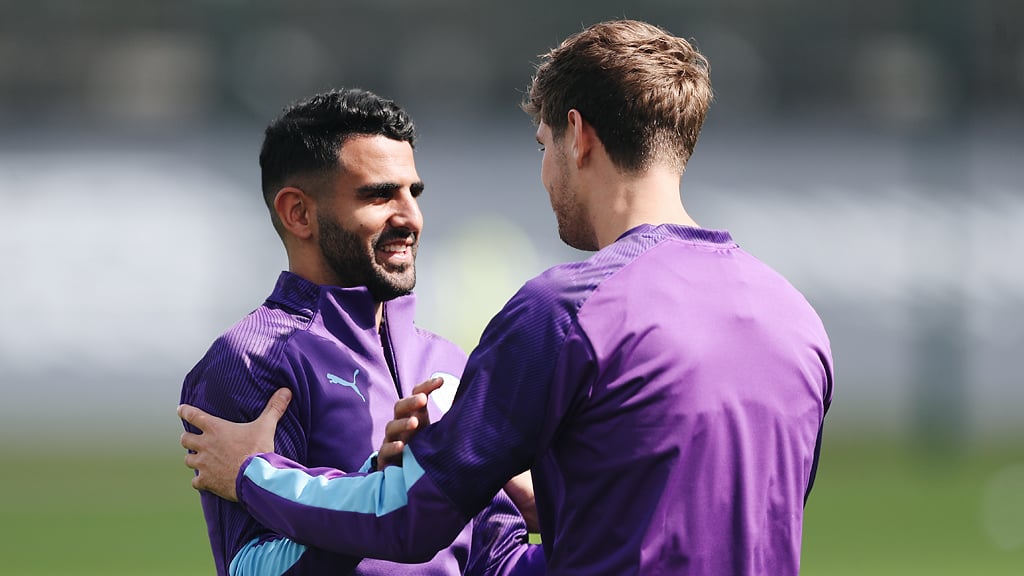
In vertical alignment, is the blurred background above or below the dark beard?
below

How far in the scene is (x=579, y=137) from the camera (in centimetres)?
229

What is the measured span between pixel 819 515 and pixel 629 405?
7.33 metres

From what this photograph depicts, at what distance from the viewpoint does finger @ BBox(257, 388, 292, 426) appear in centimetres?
239

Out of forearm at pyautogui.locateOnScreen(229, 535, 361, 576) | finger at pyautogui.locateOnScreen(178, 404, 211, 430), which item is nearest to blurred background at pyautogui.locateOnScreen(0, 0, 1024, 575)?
finger at pyautogui.locateOnScreen(178, 404, 211, 430)

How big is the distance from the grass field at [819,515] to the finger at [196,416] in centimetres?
521

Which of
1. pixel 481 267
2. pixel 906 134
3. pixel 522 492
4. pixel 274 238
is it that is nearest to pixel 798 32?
pixel 906 134

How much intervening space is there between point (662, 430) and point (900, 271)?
11.7m

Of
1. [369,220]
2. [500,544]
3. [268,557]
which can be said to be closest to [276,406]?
[268,557]

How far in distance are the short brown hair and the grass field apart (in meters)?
5.36

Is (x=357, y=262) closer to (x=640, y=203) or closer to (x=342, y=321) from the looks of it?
(x=342, y=321)

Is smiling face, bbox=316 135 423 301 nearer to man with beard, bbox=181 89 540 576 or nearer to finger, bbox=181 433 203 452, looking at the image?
man with beard, bbox=181 89 540 576

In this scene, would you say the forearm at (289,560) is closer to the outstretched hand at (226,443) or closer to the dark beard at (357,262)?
the outstretched hand at (226,443)

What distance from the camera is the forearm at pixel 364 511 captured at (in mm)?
2121

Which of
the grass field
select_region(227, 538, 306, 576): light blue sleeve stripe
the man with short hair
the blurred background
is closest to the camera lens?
the man with short hair
